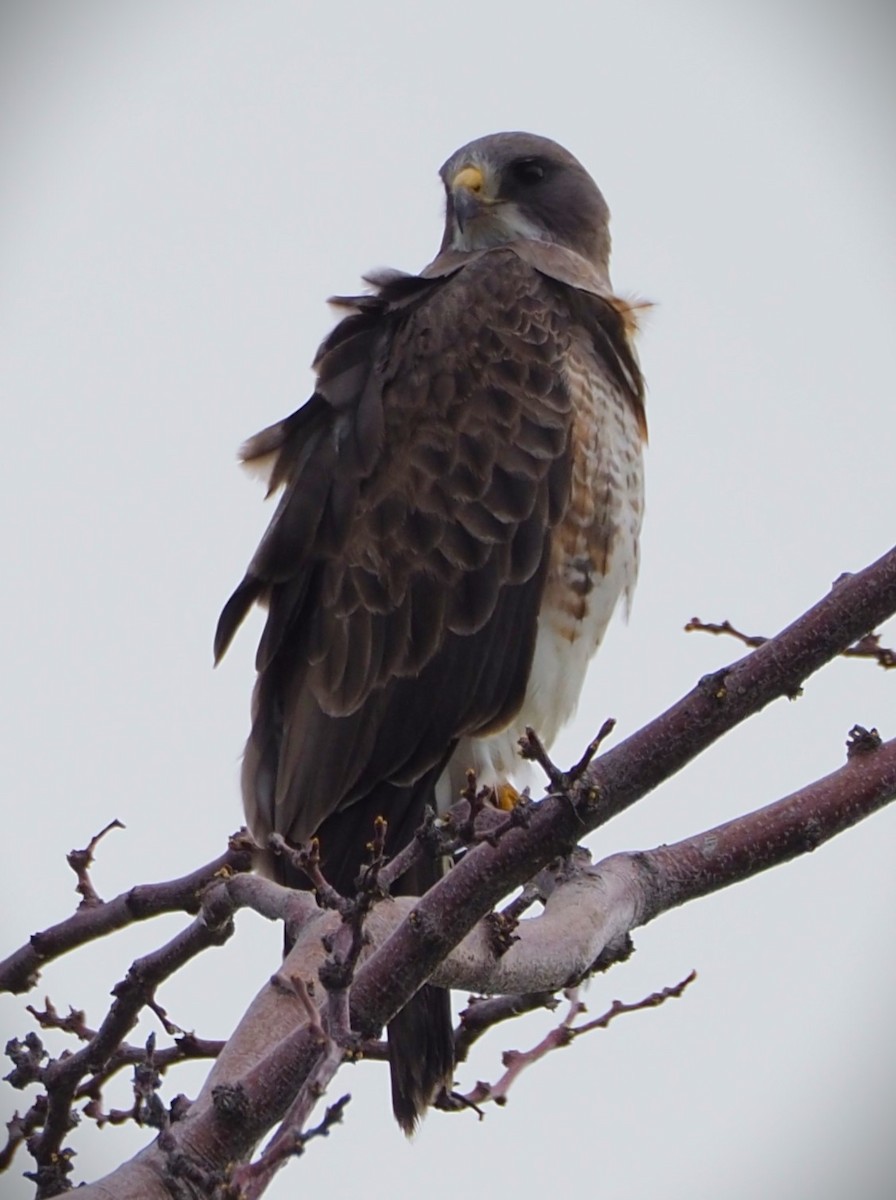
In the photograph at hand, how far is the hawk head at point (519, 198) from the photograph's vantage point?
557cm

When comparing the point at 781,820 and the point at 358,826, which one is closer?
the point at 781,820

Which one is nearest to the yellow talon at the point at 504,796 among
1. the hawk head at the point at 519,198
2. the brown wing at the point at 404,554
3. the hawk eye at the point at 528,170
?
the brown wing at the point at 404,554

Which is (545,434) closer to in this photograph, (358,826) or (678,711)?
(358,826)

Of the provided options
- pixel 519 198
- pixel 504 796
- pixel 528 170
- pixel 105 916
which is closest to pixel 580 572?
pixel 504 796

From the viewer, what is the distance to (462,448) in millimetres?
4617

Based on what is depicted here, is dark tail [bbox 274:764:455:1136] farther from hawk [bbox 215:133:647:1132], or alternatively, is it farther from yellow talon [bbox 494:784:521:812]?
yellow talon [bbox 494:784:521:812]

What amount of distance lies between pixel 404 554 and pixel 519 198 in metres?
1.82

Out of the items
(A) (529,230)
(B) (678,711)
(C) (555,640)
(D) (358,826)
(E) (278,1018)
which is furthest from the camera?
(A) (529,230)

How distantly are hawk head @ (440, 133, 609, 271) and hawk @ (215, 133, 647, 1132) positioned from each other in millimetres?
748

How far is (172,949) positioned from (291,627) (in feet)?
3.70

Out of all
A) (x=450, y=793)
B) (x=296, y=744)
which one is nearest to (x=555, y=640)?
(x=450, y=793)

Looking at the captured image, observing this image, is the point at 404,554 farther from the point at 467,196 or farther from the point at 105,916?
the point at 467,196

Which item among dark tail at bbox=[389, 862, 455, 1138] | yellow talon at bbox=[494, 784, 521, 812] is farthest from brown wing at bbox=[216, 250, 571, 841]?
dark tail at bbox=[389, 862, 455, 1138]

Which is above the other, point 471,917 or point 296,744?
point 296,744
